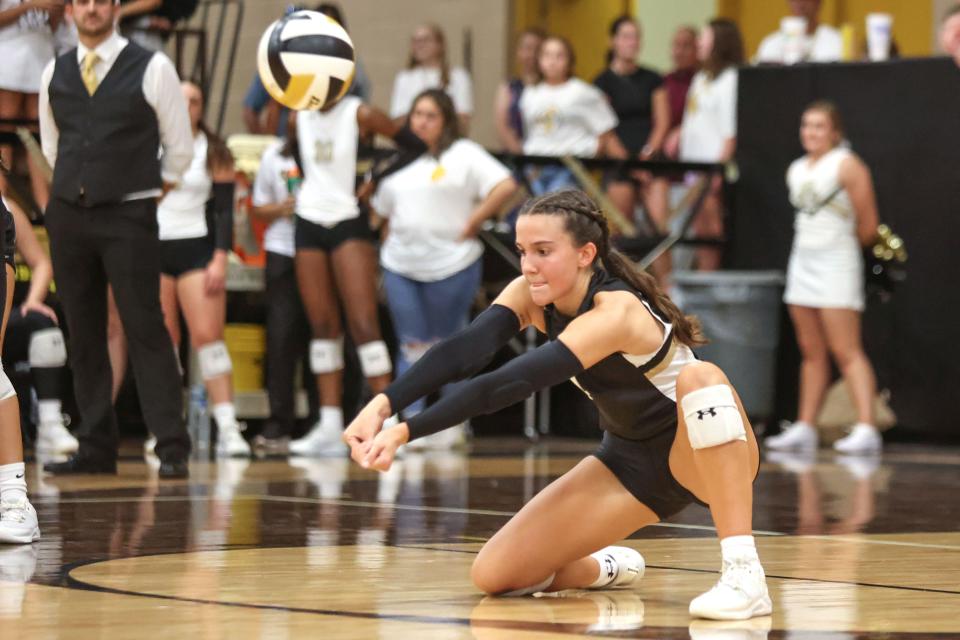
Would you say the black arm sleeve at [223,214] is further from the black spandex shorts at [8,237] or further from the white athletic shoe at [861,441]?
the white athletic shoe at [861,441]

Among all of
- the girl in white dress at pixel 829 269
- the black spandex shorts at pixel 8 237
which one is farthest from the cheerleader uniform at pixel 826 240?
the black spandex shorts at pixel 8 237

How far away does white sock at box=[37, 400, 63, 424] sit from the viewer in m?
9.48

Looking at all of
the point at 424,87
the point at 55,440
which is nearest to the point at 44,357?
the point at 55,440

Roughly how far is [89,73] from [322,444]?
2.90 meters

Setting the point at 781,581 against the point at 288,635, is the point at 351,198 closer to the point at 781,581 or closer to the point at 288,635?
the point at 781,581

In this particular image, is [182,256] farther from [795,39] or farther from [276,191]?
[795,39]

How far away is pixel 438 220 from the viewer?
10.1 meters

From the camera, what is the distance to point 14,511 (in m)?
5.18

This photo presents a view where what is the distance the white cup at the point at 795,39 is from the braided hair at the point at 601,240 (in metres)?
7.98

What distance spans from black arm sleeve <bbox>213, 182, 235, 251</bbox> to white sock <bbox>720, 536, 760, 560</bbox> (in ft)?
17.8

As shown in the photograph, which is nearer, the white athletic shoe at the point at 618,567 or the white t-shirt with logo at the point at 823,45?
the white athletic shoe at the point at 618,567

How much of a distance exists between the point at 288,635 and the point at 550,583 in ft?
3.56

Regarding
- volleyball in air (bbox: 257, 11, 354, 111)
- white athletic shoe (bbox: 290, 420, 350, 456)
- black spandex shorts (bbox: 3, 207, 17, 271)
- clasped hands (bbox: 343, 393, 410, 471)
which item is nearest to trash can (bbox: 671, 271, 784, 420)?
white athletic shoe (bbox: 290, 420, 350, 456)

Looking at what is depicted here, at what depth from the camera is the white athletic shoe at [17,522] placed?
5129 millimetres
